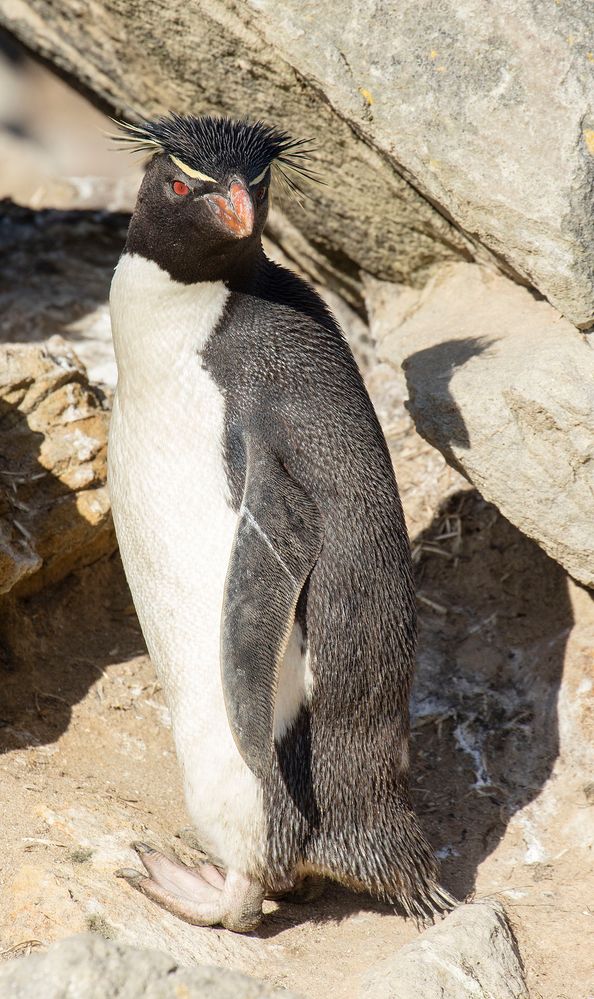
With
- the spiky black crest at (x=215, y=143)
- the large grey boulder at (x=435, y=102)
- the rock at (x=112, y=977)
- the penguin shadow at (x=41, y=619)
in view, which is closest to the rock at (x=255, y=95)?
the large grey boulder at (x=435, y=102)

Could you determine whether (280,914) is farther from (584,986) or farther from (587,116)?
(587,116)

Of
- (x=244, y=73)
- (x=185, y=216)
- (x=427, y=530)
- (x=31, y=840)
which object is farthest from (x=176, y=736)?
(x=244, y=73)

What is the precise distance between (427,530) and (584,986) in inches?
73.3

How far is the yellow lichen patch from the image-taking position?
2.96 meters

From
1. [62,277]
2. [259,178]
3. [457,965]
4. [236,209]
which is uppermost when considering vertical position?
[62,277]

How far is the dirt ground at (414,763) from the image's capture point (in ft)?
8.51

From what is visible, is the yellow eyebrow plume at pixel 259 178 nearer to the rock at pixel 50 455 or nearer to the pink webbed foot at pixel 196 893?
the rock at pixel 50 455

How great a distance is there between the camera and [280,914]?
290 cm

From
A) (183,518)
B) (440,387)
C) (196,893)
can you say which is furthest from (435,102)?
(196,893)

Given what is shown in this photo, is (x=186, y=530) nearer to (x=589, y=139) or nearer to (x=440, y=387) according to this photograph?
(x=440, y=387)

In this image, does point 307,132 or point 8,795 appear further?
point 307,132

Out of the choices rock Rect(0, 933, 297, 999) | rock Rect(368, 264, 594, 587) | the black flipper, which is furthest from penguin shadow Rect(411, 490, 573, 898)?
rock Rect(0, 933, 297, 999)

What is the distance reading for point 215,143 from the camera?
2787 mm

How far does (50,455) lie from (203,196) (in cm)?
116
